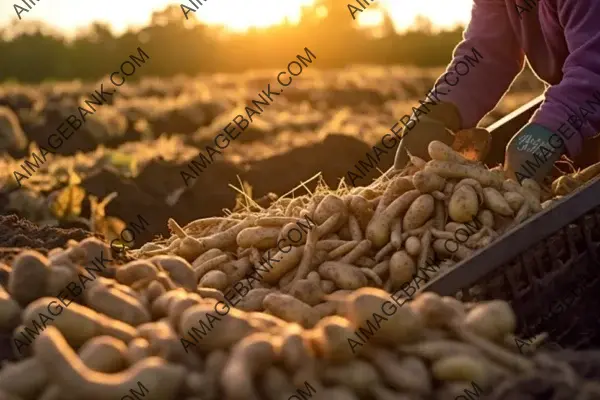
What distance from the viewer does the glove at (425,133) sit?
3893mm

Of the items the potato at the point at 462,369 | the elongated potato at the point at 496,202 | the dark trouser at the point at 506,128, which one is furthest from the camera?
the dark trouser at the point at 506,128

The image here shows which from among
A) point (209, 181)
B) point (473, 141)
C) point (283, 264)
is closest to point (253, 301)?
point (283, 264)

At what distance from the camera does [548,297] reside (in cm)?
261

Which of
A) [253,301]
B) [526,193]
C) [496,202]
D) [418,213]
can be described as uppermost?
[526,193]

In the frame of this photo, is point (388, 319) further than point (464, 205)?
No

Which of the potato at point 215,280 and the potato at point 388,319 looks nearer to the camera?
the potato at point 388,319

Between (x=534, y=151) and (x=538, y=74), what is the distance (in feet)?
2.68

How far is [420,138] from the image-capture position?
3.89 metres

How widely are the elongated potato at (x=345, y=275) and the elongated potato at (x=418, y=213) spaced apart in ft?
0.94

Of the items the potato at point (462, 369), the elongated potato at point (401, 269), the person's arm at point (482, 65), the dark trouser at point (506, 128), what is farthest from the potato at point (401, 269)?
the dark trouser at point (506, 128)

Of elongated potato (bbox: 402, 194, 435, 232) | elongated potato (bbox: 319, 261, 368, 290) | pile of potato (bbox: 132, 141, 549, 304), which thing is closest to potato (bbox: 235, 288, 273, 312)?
pile of potato (bbox: 132, 141, 549, 304)

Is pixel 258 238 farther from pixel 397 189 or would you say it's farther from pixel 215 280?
pixel 397 189

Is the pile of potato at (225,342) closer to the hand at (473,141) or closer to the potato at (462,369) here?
the potato at (462,369)

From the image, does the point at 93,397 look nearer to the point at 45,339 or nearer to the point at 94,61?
the point at 45,339
